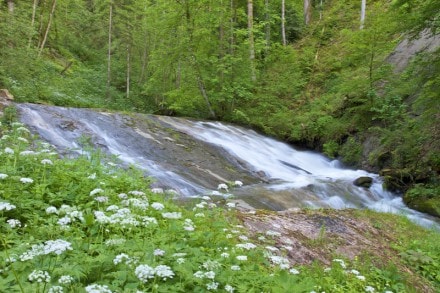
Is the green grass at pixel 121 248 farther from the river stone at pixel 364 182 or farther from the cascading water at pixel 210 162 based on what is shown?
the river stone at pixel 364 182

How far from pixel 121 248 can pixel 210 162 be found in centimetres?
784

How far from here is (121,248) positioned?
2496 mm

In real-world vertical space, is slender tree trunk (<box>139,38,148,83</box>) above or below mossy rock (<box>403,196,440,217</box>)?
above

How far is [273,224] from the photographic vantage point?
5.19 metres

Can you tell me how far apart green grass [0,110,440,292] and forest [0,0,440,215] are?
578 centimetres

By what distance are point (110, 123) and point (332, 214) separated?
7211 mm

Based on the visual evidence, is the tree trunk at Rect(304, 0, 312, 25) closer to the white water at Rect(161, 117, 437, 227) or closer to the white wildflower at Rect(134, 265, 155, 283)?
the white water at Rect(161, 117, 437, 227)

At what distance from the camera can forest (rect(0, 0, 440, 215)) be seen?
1020 centimetres

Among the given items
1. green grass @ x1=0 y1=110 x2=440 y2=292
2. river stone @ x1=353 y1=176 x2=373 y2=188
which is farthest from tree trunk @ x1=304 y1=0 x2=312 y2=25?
green grass @ x1=0 y1=110 x2=440 y2=292

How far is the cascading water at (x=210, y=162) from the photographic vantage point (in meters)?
8.45

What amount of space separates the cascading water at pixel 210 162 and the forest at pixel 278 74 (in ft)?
4.01

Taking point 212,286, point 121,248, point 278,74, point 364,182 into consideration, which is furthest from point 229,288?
point 278,74

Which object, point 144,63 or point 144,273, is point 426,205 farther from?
point 144,63

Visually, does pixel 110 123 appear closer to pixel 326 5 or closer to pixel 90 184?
pixel 90 184
